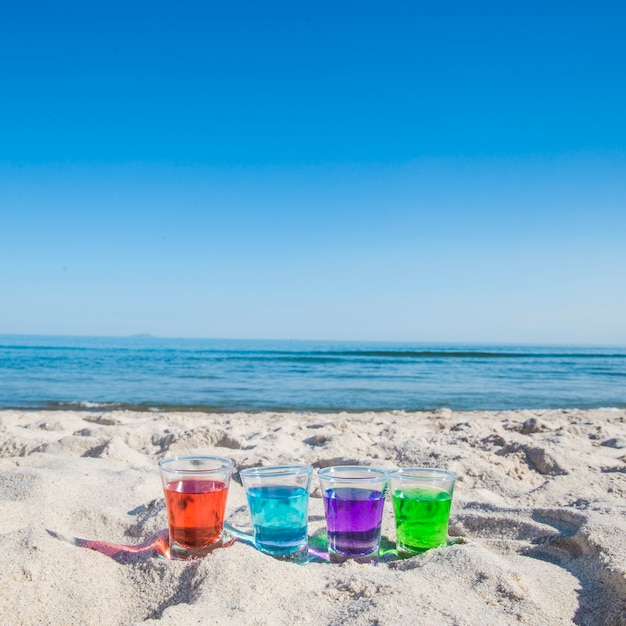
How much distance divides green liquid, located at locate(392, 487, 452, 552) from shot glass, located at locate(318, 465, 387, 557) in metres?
0.09

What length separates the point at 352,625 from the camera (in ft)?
4.17

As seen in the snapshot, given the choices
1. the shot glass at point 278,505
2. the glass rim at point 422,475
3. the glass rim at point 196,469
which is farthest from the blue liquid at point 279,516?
the glass rim at point 422,475

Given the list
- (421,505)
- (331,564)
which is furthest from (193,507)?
(421,505)

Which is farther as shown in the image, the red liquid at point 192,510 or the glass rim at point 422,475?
the glass rim at point 422,475

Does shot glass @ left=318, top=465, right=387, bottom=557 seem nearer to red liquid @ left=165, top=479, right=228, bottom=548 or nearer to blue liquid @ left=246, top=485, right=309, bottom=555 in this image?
blue liquid @ left=246, top=485, right=309, bottom=555

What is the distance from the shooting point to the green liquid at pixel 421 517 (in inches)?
68.5

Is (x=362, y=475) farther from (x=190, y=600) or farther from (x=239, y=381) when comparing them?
(x=239, y=381)

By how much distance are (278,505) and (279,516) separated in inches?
1.6

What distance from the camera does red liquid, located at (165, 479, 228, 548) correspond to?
1653 millimetres

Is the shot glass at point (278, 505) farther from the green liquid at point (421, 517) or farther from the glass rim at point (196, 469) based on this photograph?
the green liquid at point (421, 517)

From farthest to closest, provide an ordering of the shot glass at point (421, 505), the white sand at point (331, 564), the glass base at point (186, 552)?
the shot glass at point (421, 505) < the glass base at point (186, 552) < the white sand at point (331, 564)

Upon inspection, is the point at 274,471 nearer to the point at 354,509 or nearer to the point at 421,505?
the point at 354,509

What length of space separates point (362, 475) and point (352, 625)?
534 millimetres

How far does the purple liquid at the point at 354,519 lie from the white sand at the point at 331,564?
0.07m
